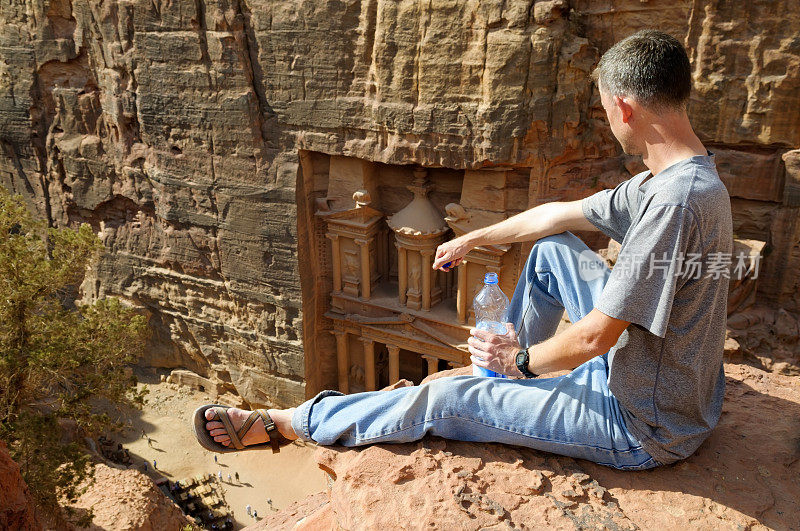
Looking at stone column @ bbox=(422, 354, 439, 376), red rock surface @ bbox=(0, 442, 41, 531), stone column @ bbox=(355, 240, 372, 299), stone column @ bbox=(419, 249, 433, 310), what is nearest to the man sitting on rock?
red rock surface @ bbox=(0, 442, 41, 531)

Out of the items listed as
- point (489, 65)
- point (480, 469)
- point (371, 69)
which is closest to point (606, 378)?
point (480, 469)

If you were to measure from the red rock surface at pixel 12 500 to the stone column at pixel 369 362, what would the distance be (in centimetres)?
761

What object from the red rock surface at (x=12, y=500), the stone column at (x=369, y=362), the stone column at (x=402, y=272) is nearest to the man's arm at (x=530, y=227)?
the red rock surface at (x=12, y=500)

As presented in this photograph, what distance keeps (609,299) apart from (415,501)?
1461mm

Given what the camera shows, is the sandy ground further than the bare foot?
Yes

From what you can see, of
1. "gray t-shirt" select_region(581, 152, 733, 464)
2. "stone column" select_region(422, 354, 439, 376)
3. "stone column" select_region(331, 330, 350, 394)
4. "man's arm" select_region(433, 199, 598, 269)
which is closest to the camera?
"gray t-shirt" select_region(581, 152, 733, 464)

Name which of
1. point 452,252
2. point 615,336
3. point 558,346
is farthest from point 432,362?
point 615,336

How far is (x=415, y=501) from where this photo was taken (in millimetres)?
3389

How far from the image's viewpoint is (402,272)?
12047 millimetres

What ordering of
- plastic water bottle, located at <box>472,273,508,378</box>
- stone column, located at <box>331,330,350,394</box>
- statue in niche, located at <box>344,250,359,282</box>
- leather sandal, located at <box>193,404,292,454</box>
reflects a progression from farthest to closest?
stone column, located at <box>331,330,350,394</box> → statue in niche, located at <box>344,250,359,282</box> → plastic water bottle, located at <box>472,273,508,378</box> → leather sandal, located at <box>193,404,292,454</box>

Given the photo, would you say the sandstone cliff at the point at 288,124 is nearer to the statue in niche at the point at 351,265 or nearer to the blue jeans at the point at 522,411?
the statue in niche at the point at 351,265

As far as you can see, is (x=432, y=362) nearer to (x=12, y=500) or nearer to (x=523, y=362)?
(x=12, y=500)

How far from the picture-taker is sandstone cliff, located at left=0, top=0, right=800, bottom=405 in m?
9.59

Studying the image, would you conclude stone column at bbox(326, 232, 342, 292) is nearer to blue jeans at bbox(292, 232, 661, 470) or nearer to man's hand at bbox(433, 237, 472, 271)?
man's hand at bbox(433, 237, 472, 271)
